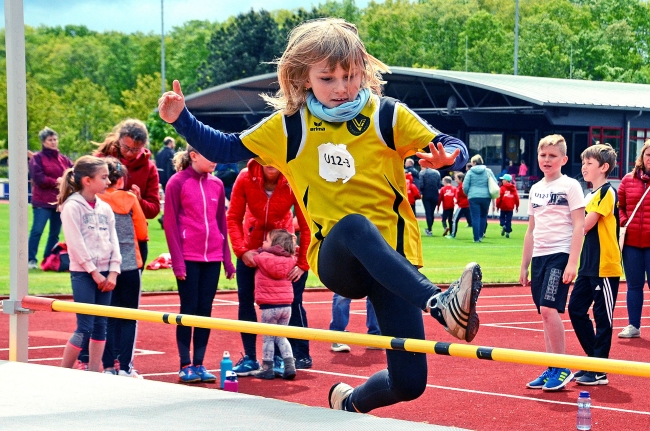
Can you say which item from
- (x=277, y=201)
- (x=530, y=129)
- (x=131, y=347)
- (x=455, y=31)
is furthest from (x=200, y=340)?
(x=455, y=31)

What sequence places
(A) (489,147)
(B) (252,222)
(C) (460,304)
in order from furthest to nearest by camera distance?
1. (A) (489,147)
2. (B) (252,222)
3. (C) (460,304)

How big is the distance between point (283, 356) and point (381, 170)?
3528mm

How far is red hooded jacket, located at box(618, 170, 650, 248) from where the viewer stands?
9.69 metres

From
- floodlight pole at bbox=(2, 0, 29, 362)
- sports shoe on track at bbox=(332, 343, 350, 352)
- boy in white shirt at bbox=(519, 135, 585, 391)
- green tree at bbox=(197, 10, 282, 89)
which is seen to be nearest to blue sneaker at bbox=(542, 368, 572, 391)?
boy in white shirt at bbox=(519, 135, 585, 391)

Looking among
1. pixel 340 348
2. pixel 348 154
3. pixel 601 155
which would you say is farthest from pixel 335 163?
pixel 340 348

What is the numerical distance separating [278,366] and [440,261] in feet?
33.7

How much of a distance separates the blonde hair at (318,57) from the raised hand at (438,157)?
520mm


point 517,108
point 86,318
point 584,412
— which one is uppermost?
point 517,108

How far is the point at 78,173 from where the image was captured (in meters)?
6.97

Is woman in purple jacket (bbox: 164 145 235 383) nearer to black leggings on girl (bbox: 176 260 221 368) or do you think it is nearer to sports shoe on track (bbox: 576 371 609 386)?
black leggings on girl (bbox: 176 260 221 368)

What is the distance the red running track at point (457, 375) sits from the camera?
640 centimetres

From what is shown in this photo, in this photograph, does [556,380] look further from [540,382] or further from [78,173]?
[78,173]

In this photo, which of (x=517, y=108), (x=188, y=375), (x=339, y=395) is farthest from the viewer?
(x=517, y=108)

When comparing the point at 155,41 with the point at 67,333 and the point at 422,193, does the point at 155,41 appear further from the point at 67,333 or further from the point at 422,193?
the point at 67,333
